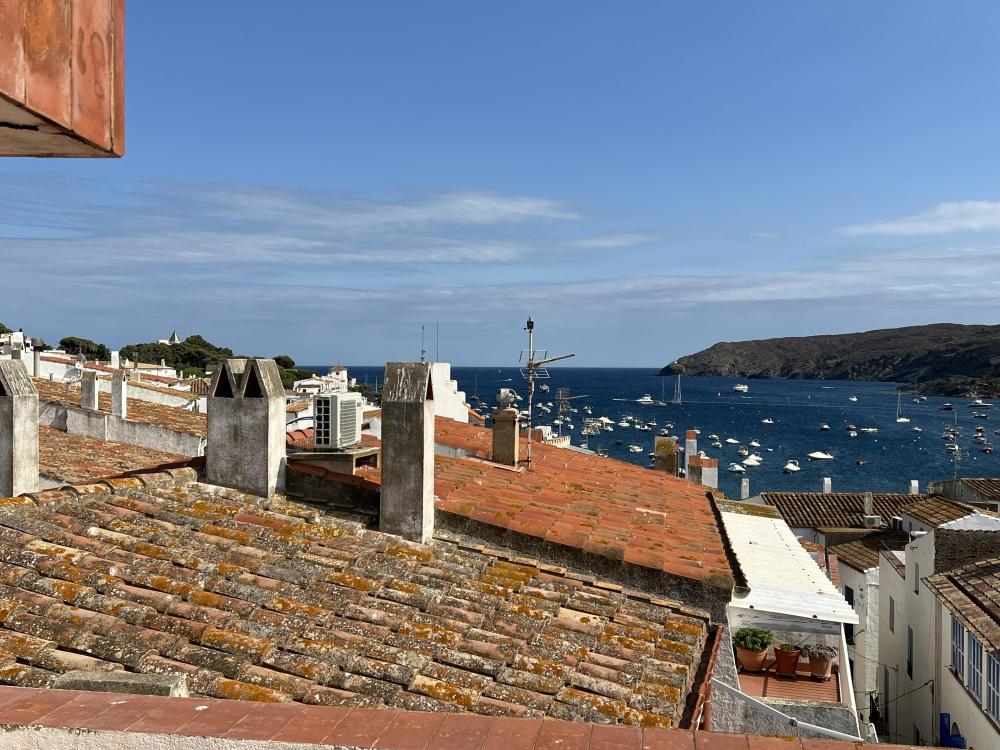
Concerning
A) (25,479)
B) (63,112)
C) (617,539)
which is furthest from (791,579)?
(63,112)

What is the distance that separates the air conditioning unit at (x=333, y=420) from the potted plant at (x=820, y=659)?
7270 millimetres

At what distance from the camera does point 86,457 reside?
16938mm

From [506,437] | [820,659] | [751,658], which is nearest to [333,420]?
[506,437]

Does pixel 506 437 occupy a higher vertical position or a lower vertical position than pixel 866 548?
higher

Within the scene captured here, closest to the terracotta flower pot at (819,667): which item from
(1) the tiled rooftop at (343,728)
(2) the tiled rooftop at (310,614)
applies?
(2) the tiled rooftop at (310,614)

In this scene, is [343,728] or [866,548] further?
[866,548]

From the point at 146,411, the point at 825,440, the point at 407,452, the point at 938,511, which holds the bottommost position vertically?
the point at 825,440

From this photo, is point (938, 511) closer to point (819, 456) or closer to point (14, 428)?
point (14, 428)

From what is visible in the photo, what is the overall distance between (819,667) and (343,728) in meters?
9.62

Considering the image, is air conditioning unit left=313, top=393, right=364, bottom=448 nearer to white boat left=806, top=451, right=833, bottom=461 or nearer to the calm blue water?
the calm blue water

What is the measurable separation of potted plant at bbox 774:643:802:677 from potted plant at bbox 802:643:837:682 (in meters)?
0.19

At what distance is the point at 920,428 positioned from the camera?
14000cm

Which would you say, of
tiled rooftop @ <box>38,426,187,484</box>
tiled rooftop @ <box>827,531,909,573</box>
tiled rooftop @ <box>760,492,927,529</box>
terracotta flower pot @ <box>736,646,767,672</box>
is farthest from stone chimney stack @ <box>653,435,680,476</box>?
tiled rooftop @ <box>760,492,927,529</box>

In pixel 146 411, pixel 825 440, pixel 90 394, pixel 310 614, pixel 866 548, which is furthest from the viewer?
pixel 825 440
